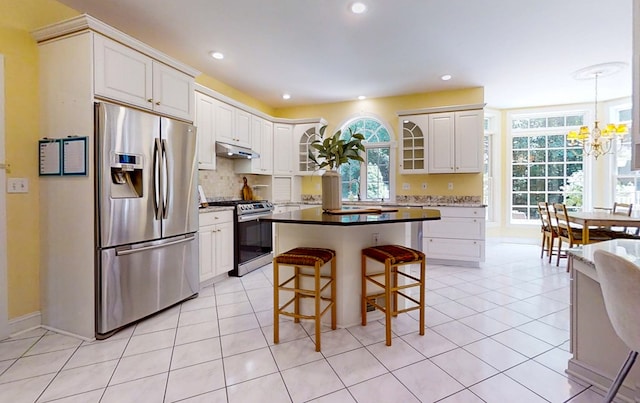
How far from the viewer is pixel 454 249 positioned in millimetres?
4520

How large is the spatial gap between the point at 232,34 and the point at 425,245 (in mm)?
3828

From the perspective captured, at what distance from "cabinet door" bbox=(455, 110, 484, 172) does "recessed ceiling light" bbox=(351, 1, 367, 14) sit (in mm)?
2615

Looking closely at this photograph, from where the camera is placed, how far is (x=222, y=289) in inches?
137

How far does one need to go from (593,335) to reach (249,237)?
11.4ft

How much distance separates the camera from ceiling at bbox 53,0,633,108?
2725 millimetres

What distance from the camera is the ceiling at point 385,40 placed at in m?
2.72

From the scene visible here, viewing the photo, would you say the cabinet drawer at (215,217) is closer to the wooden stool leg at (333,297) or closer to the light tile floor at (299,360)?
the light tile floor at (299,360)

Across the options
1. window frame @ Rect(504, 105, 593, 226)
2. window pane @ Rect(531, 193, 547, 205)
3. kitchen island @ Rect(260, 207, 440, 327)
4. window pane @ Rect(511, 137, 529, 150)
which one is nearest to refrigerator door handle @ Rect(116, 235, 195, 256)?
kitchen island @ Rect(260, 207, 440, 327)

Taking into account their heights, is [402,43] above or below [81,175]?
above

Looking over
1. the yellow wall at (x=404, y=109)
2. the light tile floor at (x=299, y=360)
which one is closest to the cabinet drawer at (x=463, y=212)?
the yellow wall at (x=404, y=109)

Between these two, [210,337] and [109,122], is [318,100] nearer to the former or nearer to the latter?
[109,122]

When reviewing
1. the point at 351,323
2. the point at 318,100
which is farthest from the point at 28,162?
the point at 318,100

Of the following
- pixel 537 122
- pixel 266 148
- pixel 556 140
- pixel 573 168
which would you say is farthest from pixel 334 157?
pixel 573 168

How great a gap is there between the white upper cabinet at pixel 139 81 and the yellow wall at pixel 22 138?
2.17ft
